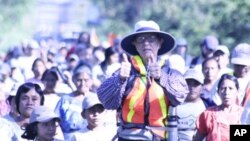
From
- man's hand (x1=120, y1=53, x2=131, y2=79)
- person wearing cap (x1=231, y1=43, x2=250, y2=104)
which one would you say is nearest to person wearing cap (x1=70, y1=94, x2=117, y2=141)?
person wearing cap (x1=231, y1=43, x2=250, y2=104)

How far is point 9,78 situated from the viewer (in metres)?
18.3

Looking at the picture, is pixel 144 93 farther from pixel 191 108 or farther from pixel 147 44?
pixel 191 108

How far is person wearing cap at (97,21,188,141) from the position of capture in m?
9.69

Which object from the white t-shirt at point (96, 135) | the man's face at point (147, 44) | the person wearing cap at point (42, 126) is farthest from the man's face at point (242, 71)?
the man's face at point (147, 44)

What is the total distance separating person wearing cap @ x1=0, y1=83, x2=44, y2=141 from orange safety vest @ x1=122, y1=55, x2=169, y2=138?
179 centimetres

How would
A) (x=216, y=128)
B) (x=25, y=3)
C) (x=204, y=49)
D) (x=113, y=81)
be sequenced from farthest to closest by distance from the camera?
(x=25, y=3) < (x=204, y=49) < (x=216, y=128) < (x=113, y=81)

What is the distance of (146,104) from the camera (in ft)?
31.8

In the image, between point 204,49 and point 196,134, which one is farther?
point 204,49

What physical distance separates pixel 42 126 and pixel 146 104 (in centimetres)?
161

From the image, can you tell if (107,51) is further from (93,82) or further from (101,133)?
(101,133)

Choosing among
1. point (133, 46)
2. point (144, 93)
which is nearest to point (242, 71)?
point (133, 46)

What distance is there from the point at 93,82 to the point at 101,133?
304cm

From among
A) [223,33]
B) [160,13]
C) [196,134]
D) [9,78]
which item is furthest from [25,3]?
[196,134]

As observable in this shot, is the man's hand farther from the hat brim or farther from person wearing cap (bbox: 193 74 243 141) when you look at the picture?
person wearing cap (bbox: 193 74 243 141)
